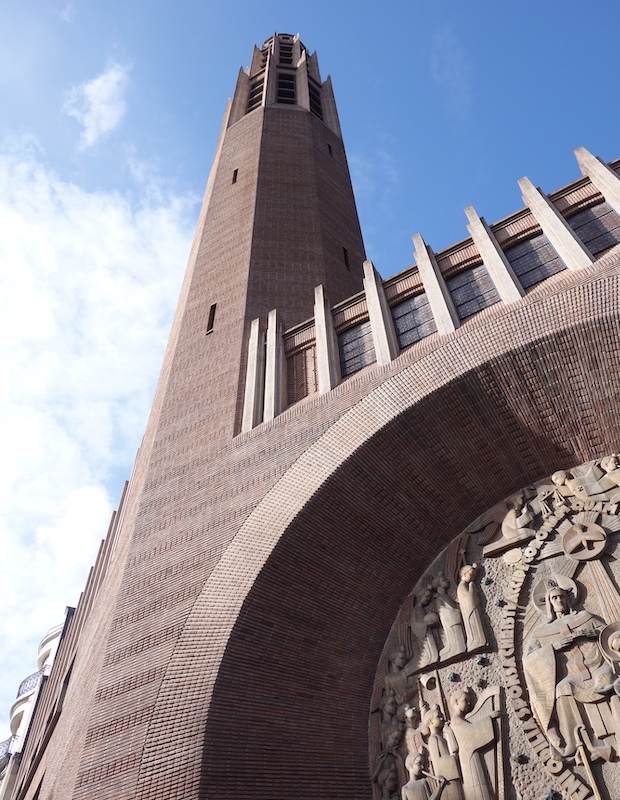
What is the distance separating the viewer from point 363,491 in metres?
7.73

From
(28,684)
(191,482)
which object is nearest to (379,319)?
(191,482)

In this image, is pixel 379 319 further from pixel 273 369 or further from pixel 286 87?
pixel 286 87

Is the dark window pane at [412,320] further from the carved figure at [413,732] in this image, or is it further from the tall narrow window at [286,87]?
the tall narrow window at [286,87]

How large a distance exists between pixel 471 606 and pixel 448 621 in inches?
10.8

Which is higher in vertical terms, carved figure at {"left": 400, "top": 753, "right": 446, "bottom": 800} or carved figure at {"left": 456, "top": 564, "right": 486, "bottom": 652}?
carved figure at {"left": 456, "top": 564, "right": 486, "bottom": 652}

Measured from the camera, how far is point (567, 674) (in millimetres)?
6211

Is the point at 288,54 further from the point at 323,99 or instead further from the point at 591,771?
the point at 591,771

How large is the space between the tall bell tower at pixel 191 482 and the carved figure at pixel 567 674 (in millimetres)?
2939

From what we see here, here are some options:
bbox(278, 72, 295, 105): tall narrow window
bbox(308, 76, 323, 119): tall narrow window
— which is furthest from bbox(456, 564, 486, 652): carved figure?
bbox(278, 72, 295, 105): tall narrow window

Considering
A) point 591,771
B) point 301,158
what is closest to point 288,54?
point 301,158

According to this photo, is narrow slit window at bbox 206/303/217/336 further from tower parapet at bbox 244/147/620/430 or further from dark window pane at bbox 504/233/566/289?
dark window pane at bbox 504/233/566/289

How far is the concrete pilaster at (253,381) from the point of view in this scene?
30.8 ft

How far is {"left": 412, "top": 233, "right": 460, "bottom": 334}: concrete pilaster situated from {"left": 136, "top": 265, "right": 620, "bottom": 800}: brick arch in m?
0.48

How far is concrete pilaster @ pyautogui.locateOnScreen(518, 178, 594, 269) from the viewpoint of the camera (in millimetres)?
8039
